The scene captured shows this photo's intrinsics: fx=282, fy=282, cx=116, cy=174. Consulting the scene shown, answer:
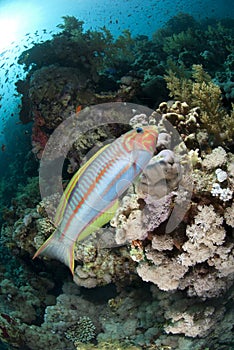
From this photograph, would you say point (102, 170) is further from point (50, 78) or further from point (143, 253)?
point (50, 78)

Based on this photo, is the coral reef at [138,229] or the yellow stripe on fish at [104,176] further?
the coral reef at [138,229]

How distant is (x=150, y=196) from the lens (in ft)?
9.32

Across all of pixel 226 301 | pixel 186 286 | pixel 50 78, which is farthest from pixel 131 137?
pixel 50 78

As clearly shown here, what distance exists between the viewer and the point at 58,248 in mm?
1644

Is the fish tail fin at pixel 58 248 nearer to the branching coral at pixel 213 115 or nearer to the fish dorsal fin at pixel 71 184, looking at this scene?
the fish dorsal fin at pixel 71 184

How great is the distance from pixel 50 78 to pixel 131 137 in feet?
19.3

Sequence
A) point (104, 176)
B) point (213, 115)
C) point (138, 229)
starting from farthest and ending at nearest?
point (213, 115) < point (138, 229) < point (104, 176)

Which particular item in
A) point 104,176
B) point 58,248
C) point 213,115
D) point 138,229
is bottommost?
point 138,229

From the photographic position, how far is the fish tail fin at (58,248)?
157 centimetres

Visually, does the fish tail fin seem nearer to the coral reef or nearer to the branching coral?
the coral reef

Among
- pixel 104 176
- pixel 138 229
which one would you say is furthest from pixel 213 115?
pixel 104 176

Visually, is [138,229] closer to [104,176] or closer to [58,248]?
[58,248]

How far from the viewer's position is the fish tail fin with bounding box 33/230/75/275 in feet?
5.15

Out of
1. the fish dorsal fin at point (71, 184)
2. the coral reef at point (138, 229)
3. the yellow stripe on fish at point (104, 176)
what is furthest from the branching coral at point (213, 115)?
the fish dorsal fin at point (71, 184)
